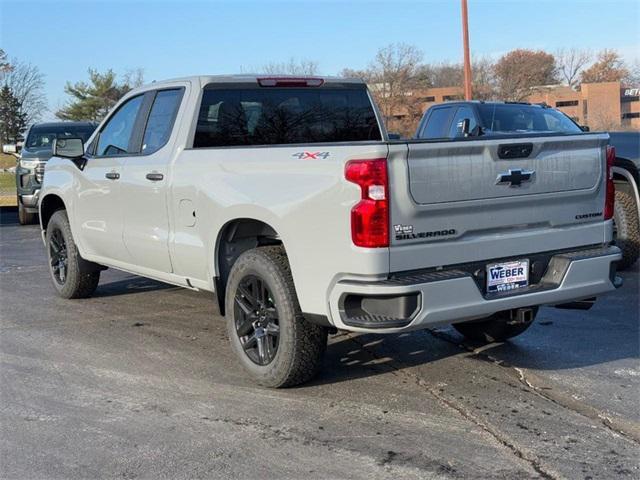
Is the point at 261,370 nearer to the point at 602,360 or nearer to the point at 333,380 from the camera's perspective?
the point at 333,380

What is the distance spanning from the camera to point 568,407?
14.7ft

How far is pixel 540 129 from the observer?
10.0 meters

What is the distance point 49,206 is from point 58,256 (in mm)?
562

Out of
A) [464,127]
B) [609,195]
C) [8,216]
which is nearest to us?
[609,195]

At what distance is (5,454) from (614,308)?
5.48 metres

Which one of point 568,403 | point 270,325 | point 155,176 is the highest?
point 155,176

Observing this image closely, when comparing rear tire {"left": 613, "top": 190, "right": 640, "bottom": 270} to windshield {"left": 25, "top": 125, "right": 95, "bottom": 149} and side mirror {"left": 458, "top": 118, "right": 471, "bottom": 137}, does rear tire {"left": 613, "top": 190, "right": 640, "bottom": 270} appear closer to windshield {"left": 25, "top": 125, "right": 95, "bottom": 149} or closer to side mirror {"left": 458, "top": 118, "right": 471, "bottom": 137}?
side mirror {"left": 458, "top": 118, "right": 471, "bottom": 137}

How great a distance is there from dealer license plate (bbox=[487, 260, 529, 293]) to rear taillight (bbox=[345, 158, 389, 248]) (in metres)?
0.80

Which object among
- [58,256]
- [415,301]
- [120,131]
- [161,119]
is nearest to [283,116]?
[161,119]

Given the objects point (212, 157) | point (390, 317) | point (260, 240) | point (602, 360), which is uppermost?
point (212, 157)

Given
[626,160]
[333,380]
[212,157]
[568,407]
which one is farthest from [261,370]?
[626,160]

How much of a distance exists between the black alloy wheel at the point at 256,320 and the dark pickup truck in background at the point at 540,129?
11.4ft

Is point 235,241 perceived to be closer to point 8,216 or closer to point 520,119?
point 520,119

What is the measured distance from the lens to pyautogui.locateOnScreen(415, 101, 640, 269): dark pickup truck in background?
8.51m
